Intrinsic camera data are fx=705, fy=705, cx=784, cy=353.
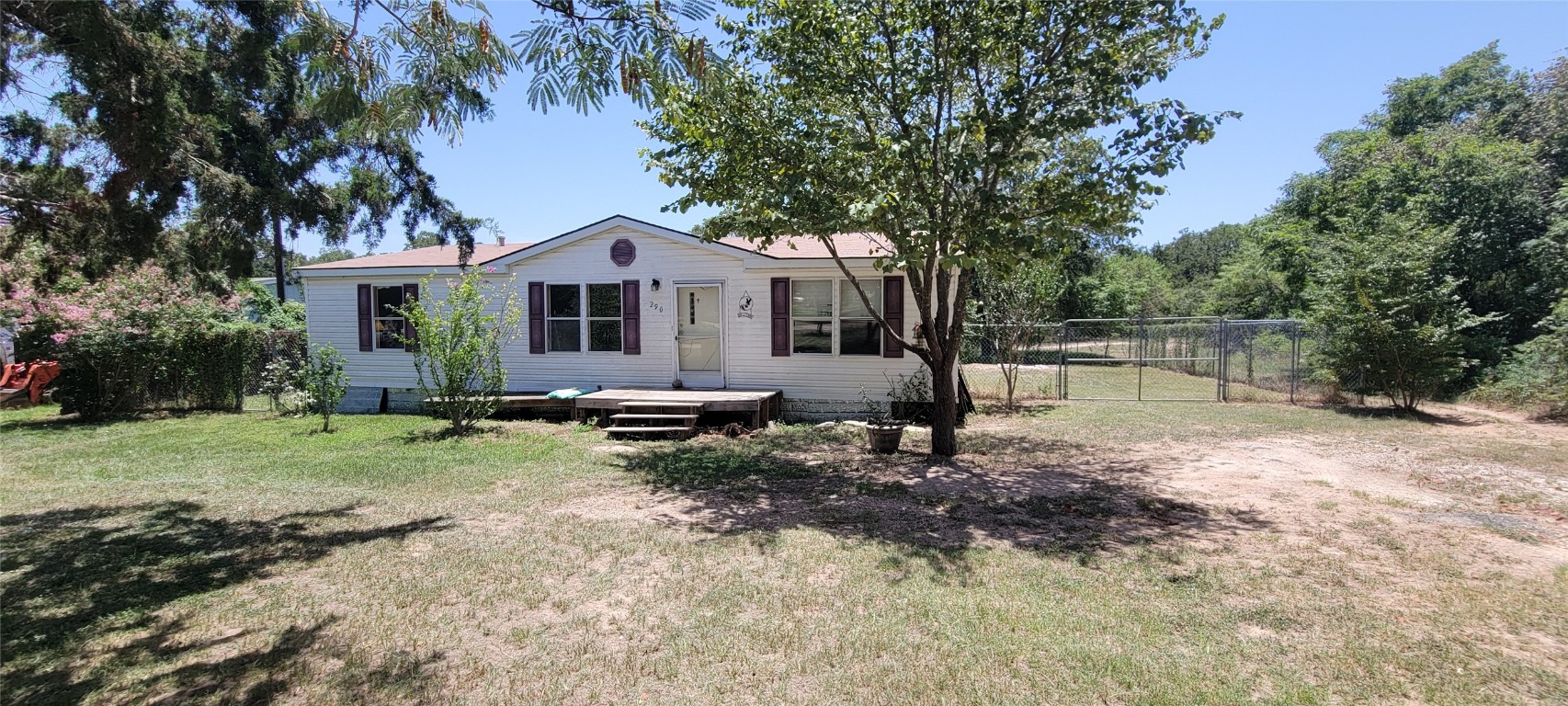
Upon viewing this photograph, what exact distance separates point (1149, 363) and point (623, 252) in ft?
35.0

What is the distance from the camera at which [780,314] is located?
1143cm

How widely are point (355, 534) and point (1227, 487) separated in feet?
25.2

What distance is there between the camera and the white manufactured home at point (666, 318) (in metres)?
11.3

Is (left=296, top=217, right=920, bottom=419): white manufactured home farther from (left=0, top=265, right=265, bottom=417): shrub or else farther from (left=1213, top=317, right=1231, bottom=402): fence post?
(left=1213, top=317, right=1231, bottom=402): fence post

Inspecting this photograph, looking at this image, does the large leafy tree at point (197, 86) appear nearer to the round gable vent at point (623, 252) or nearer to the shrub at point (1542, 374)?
the round gable vent at point (623, 252)

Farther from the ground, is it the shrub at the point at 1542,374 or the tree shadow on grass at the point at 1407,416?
the shrub at the point at 1542,374

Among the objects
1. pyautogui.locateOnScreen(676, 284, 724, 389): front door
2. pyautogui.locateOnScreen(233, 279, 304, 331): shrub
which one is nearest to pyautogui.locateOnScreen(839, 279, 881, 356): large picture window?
pyautogui.locateOnScreen(676, 284, 724, 389): front door

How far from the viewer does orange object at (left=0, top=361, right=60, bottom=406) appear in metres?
13.2

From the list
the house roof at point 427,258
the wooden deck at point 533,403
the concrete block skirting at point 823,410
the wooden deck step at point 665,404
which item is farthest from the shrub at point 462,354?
the concrete block skirting at point 823,410

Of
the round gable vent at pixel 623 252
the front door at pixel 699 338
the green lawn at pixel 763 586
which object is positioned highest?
Result: the round gable vent at pixel 623 252

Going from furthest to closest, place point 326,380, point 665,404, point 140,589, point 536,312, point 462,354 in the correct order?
point 536,312, point 326,380, point 665,404, point 462,354, point 140,589

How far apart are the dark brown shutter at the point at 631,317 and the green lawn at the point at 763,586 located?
427 cm

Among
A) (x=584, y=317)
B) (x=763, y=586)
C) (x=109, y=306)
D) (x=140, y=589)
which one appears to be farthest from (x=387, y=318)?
(x=763, y=586)

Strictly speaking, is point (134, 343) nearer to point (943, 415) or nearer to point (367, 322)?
point (367, 322)
